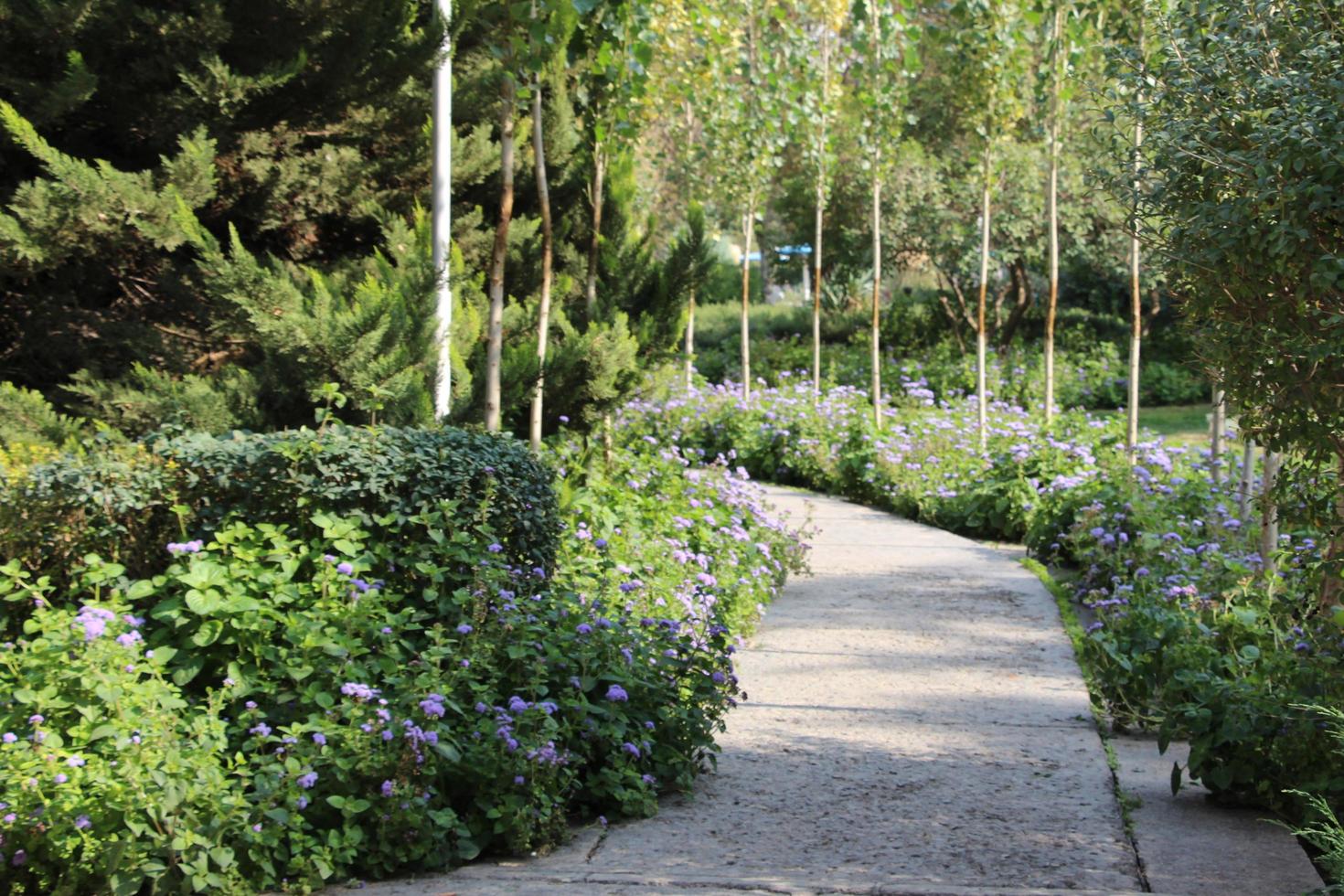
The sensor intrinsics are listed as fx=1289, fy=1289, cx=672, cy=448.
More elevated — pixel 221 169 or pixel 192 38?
pixel 192 38

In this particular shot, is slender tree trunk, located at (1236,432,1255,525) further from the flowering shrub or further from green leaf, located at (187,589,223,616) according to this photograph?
the flowering shrub

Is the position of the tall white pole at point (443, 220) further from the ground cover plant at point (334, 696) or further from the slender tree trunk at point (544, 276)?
the ground cover plant at point (334, 696)

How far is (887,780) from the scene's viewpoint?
4621 mm

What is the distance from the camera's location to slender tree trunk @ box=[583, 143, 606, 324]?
8.78 meters

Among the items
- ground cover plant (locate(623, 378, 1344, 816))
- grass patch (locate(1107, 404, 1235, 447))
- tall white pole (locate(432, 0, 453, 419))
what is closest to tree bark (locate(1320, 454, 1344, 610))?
ground cover plant (locate(623, 378, 1344, 816))

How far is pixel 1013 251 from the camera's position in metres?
21.1

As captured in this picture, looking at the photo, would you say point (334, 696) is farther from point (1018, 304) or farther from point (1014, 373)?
point (1018, 304)

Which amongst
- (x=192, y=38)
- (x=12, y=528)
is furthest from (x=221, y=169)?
(x=12, y=528)

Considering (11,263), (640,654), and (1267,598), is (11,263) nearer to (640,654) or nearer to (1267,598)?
(640,654)

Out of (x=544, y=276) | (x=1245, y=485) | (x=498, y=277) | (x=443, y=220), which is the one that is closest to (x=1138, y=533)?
(x=1245, y=485)

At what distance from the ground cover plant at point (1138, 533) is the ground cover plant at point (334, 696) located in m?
1.78

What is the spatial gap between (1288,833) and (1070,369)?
17.9 m

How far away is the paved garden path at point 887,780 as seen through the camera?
12.0 feet

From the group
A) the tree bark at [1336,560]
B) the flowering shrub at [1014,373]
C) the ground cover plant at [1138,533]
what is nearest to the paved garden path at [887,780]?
the ground cover plant at [1138,533]
